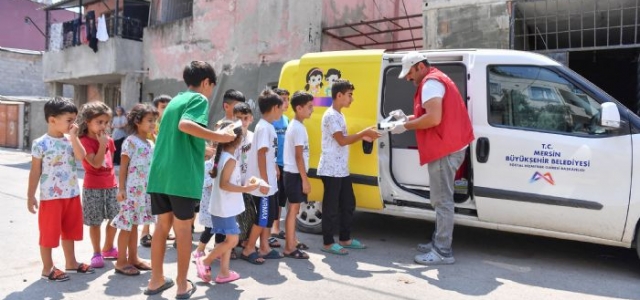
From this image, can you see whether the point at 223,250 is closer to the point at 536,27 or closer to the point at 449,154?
the point at 449,154

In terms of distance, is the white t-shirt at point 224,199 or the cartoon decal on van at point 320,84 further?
the cartoon decal on van at point 320,84

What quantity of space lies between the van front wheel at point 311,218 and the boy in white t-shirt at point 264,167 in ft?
3.49

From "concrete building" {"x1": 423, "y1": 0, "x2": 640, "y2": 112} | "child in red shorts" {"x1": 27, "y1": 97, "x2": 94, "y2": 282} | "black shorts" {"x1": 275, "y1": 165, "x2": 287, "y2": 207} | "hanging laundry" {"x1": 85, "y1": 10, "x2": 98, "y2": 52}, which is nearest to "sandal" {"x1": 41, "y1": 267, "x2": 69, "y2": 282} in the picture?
"child in red shorts" {"x1": 27, "y1": 97, "x2": 94, "y2": 282}

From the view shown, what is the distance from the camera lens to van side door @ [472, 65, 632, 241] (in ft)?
13.5

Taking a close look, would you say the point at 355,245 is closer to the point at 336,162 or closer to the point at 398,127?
the point at 336,162

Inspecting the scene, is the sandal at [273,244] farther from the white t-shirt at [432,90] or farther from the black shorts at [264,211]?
the white t-shirt at [432,90]

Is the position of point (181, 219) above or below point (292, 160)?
below

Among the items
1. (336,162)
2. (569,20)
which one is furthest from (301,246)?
(569,20)

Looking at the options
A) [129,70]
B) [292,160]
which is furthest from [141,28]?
[292,160]

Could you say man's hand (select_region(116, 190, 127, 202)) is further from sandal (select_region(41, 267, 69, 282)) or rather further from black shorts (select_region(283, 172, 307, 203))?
black shorts (select_region(283, 172, 307, 203))

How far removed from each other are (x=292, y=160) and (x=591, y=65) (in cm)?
826

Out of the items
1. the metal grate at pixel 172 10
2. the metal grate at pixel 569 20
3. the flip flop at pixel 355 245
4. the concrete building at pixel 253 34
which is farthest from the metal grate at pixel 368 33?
the flip flop at pixel 355 245

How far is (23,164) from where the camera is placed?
44.3 ft

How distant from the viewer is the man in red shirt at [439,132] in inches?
171
